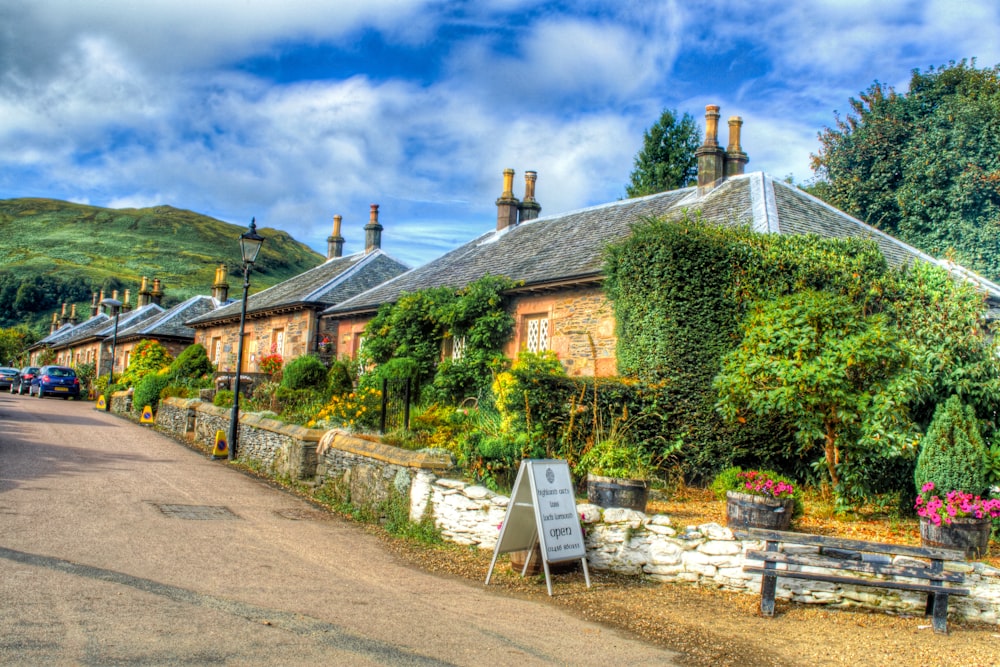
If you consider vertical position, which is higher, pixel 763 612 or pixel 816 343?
pixel 816 343

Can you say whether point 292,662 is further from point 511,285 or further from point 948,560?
point 511,285

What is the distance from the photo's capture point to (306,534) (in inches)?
363

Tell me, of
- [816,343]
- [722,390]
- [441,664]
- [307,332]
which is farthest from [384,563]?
[307,332]

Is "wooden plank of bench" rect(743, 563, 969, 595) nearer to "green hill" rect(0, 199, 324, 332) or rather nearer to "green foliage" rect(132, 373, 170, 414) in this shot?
"green foliage" rect(132, 373, 170, 414)

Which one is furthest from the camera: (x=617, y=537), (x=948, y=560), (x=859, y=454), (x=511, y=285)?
(x=511, y=285)

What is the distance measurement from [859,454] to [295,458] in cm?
857

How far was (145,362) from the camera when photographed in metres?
31.2

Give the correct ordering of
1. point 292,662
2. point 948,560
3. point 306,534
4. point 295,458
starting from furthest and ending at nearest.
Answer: point 295,458
point 306,534
point 948,560
point 292,662

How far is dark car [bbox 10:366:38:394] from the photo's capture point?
3884 centimetres

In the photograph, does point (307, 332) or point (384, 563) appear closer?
point (384, 563)

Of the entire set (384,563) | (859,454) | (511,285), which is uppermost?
(511,285)

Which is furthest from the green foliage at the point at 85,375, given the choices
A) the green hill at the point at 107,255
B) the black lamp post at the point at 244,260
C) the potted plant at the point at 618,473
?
the potted plant at the point at 618,473

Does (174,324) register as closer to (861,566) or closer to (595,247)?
(595,247)

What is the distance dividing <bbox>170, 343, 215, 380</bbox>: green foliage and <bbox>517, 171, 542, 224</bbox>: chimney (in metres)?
12.0
